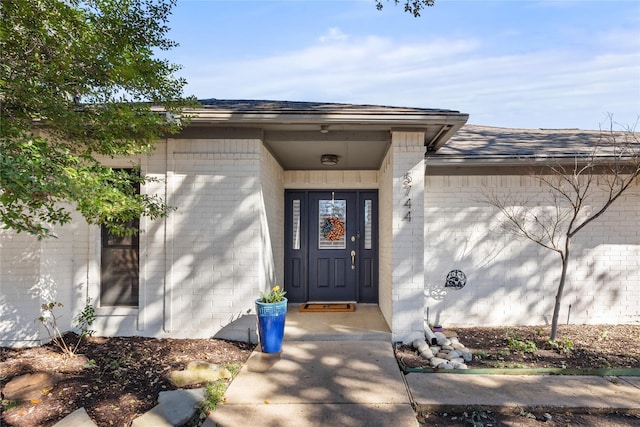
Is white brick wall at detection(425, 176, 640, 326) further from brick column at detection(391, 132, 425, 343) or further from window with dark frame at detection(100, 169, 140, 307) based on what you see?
window with dark frame at detection(100, 169, 140, 307)

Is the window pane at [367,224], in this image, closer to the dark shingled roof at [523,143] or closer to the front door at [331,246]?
the front door at [331,246]

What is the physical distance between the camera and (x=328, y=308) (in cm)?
580

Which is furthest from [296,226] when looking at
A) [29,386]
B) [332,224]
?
[29,386]

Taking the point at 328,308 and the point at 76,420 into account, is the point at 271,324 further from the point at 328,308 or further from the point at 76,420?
the point at 328,308

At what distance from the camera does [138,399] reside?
2.93 m

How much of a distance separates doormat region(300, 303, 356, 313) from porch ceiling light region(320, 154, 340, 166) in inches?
97.5

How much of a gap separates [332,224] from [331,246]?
1.40 ft

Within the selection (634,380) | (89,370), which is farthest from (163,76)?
(634,380)

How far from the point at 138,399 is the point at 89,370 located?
0.97 meters

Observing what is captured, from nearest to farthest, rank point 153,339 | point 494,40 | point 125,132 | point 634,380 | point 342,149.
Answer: point 634,380 → point 125,132 → point 153,339 → point 342,149 → point 494,40

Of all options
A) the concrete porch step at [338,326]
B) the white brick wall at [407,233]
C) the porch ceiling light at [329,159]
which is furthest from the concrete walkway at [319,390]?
the porch ceiling light at [329,159]

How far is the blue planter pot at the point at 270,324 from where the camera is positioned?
3807 millimetres

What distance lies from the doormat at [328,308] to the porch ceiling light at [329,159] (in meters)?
2.48

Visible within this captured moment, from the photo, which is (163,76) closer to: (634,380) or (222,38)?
(222,38)
